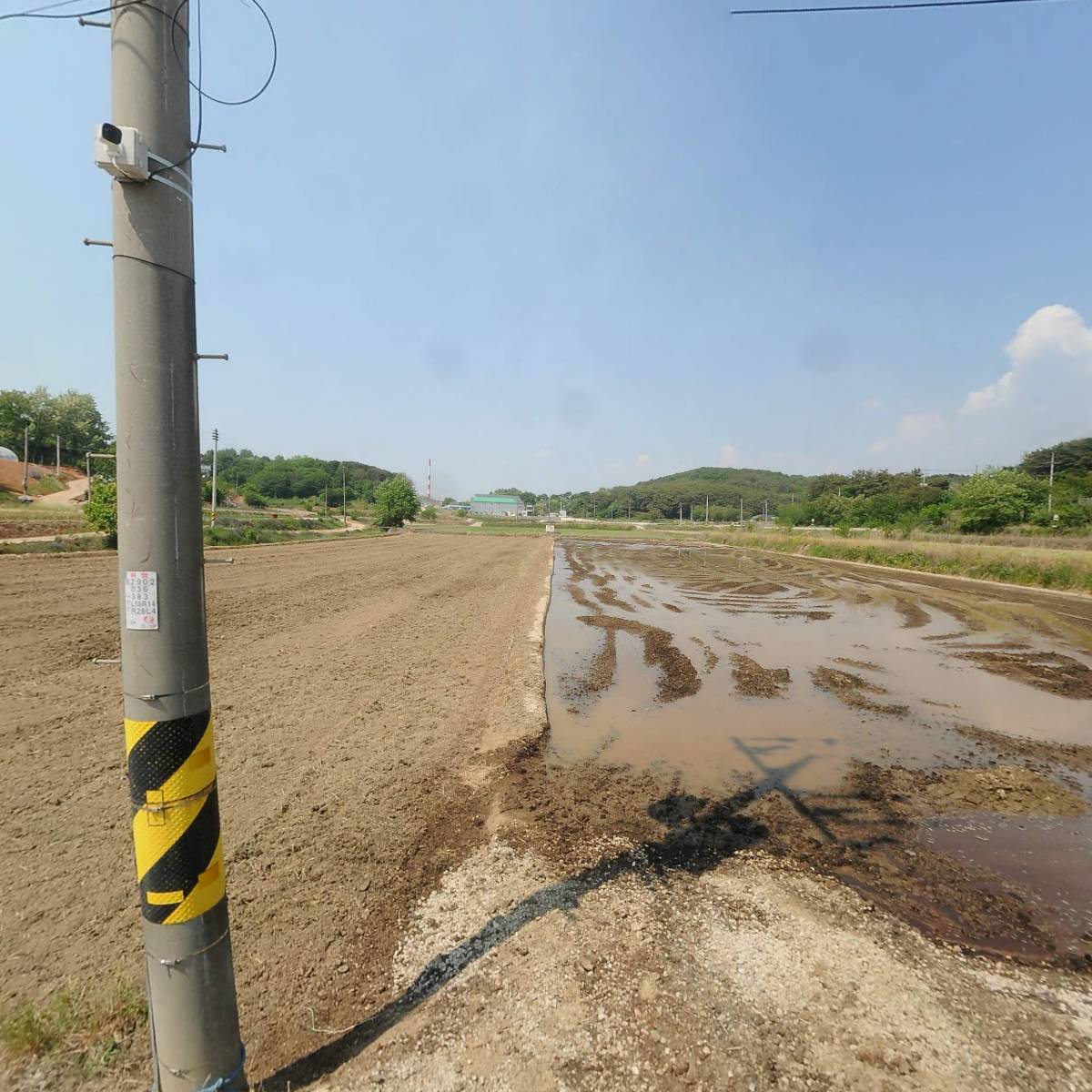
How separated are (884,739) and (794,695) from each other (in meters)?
1.68

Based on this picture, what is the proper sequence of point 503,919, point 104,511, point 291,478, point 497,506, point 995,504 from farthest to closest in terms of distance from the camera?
1. point 497,506
2. point 291,478
3. point 995,504
4. point 104,511
5. point 503,919

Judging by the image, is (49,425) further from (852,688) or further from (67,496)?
(852,688)

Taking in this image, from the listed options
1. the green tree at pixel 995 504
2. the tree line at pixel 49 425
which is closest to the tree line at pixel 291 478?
the tree line at pixel 49 425

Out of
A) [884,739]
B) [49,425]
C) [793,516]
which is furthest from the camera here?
[793,516]

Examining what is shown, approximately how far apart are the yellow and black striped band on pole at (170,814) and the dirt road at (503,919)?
0.87 m

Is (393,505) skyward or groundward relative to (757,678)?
skyward

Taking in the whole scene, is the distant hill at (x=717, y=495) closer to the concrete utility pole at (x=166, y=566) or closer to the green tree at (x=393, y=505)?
the green tree at (x=393, y=505)

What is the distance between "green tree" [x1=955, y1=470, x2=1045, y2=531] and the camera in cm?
4444

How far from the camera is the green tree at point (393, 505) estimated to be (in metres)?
68.2

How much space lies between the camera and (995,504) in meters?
44.8

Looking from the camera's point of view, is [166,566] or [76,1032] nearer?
[166,566]

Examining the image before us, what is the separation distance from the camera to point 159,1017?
1.90 meters

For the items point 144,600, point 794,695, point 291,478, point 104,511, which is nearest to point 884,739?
point 794,695

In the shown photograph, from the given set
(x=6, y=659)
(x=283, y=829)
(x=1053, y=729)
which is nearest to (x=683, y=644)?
(x=1053, y=729)
